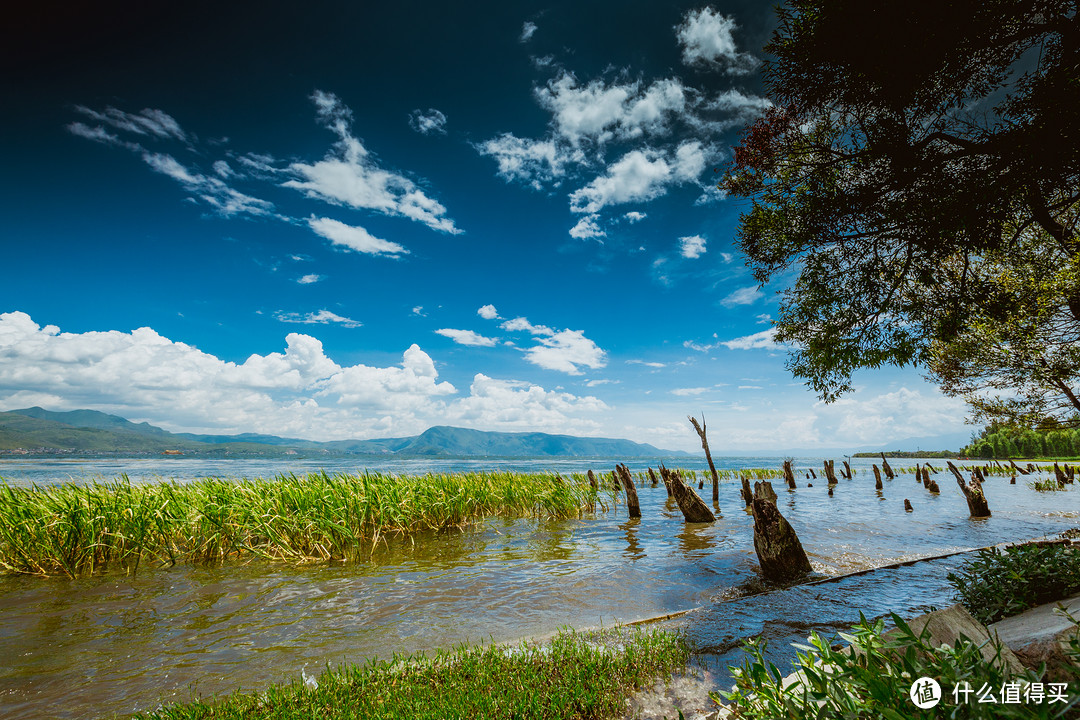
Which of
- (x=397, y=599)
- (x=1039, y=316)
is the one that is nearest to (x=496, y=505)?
(x=397, y=599)

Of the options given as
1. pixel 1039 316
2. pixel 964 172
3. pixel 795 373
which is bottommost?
pixel 795 373

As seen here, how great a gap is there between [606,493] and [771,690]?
1139 inches

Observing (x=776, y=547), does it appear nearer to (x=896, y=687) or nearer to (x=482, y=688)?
(x=482, y=688)

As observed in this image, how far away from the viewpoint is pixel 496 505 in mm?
18078

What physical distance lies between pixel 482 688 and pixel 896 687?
3746 mm

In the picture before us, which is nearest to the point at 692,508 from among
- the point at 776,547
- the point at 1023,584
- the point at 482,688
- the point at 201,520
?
the point at 776,547

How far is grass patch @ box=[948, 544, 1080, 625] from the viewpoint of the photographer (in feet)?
15.2

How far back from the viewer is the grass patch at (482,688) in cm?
405

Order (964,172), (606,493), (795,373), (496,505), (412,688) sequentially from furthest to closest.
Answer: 1. (606,493)
2. (496,505)
3. (795,373)
4. (964,172)
5. (412,688)

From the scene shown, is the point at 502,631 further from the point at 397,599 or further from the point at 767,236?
the point at 767,236
